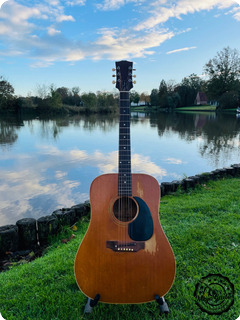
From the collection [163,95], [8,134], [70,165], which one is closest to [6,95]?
[8,134]

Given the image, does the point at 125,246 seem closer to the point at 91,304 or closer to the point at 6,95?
the point at 91,304

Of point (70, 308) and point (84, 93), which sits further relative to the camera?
point (84, 93)

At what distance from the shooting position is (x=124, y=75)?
174 cm

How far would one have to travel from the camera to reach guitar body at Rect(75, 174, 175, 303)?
1.57 m

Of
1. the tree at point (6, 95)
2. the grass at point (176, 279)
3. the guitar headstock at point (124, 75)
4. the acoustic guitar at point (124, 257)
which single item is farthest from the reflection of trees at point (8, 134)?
the tree at point (6, 95)

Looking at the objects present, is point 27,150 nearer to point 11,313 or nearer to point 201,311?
point 11,313

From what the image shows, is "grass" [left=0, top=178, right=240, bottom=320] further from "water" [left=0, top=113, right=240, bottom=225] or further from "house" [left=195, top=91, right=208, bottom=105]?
"house" [left=195, top=91, right=208, bottom=105]

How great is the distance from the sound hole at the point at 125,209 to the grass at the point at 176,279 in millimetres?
735

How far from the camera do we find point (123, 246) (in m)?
1.58

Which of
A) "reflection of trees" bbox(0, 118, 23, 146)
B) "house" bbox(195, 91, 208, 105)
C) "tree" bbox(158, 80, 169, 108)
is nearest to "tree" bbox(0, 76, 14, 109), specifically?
"reflection of trees" bbox(0, 118, 23, 146)

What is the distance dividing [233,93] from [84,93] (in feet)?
80.0

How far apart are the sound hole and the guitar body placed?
49 mm

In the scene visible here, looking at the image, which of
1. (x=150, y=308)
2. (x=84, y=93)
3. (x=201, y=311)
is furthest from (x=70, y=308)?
(x=84, y=93)

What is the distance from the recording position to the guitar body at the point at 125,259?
1.57m
